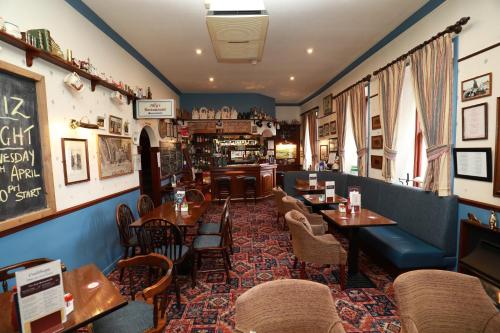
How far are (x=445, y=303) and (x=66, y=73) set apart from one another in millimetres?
4350

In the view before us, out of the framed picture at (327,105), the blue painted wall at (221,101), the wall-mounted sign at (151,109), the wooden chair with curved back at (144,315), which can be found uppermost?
the blue painted wall at (221,101)

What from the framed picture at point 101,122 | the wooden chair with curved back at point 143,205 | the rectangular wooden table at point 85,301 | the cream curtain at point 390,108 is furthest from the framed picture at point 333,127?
the rectangular wooden table at point 85,301

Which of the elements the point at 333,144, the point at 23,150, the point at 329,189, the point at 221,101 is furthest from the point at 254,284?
the point at 221,101

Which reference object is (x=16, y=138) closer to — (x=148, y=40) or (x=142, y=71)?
(x=148, y=40)

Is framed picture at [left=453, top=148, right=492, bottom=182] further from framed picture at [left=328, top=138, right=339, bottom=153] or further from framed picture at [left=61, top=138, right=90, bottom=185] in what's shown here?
framed picture at [left=61, top=138, right=90, bottom=185]

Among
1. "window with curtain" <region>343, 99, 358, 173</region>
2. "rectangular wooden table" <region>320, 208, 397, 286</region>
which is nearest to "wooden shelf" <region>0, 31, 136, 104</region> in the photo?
"rectangular wooden table" <region>320, 208, 397, 286</region>

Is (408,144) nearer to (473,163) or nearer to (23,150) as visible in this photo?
(473,163)

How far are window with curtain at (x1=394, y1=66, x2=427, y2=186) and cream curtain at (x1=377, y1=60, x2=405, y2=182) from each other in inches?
5.1

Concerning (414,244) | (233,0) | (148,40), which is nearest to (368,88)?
(414,244)

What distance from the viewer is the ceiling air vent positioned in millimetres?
2689

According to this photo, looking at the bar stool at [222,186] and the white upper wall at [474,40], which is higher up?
the white upper wall at [474,40]

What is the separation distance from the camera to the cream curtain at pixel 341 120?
6191 millimetres

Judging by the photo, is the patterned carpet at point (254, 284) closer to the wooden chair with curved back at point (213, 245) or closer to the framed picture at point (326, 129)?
the wooden chair with curved back at point (213, 245)

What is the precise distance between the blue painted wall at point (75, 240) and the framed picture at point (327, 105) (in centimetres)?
593
